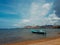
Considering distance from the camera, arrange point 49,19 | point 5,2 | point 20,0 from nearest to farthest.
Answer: point 5,2 < point 20,0 < point 49,19

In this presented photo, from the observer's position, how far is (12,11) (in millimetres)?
7191

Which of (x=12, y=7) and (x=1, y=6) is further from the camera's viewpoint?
(x=12, y=7)

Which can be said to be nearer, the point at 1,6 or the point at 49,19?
the point at 1,6

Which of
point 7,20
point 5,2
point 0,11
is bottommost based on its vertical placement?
point 7,20

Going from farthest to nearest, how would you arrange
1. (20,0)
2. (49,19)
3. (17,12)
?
1. (49,19)
2. (17,12)
3. (20,0)

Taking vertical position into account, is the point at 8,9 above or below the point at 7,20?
above

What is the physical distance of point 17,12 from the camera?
7633 mm

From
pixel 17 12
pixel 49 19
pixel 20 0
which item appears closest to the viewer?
pixel 20 0

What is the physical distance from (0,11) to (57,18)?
3.44 m

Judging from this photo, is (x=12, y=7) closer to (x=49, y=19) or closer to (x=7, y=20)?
(x=7, y=20)

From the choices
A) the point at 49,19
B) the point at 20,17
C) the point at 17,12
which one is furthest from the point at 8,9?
the point at 49,19

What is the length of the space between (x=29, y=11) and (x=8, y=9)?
5.15 feet

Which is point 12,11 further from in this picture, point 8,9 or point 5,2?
point 5,2

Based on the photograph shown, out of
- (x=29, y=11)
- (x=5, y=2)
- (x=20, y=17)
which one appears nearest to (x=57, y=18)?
(x=29, y=11)
